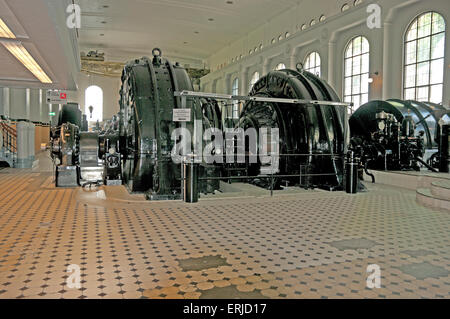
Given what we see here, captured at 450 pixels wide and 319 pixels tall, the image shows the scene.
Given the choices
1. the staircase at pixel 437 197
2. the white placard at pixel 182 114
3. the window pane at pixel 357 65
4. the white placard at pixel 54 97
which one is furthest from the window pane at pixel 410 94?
the white placard at pixel 54 97

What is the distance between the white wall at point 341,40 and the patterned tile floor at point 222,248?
9.13m

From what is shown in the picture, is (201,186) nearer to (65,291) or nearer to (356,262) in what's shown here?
(356,262)

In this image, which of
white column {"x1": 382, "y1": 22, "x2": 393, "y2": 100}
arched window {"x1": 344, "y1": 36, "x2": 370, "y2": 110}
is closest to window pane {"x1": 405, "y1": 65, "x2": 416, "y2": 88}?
white column {"x1": 382, "y1": 22, "x2": 393, "y2": 100}

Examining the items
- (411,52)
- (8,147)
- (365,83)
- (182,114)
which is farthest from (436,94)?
(8,147)

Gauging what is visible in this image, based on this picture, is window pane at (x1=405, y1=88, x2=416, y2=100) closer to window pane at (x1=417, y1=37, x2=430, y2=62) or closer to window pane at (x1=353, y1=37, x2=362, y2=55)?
window pane at (x1=417, y1=37, x2=430, y2=62)

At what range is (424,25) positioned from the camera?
12.4m

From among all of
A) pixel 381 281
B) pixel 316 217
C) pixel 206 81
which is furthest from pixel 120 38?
pixel 381 281

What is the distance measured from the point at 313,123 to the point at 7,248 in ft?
18.3

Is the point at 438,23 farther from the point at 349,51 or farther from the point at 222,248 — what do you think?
the point at 222,248

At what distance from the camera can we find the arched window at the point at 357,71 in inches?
584

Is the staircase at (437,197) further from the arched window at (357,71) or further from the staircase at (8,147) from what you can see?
the staircase at (8,147)

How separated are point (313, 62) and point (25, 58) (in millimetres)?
12714

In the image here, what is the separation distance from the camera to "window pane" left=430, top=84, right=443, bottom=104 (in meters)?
12.1

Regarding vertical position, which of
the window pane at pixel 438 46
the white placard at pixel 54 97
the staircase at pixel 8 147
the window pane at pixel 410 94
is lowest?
the staircase at pixel 8 147
